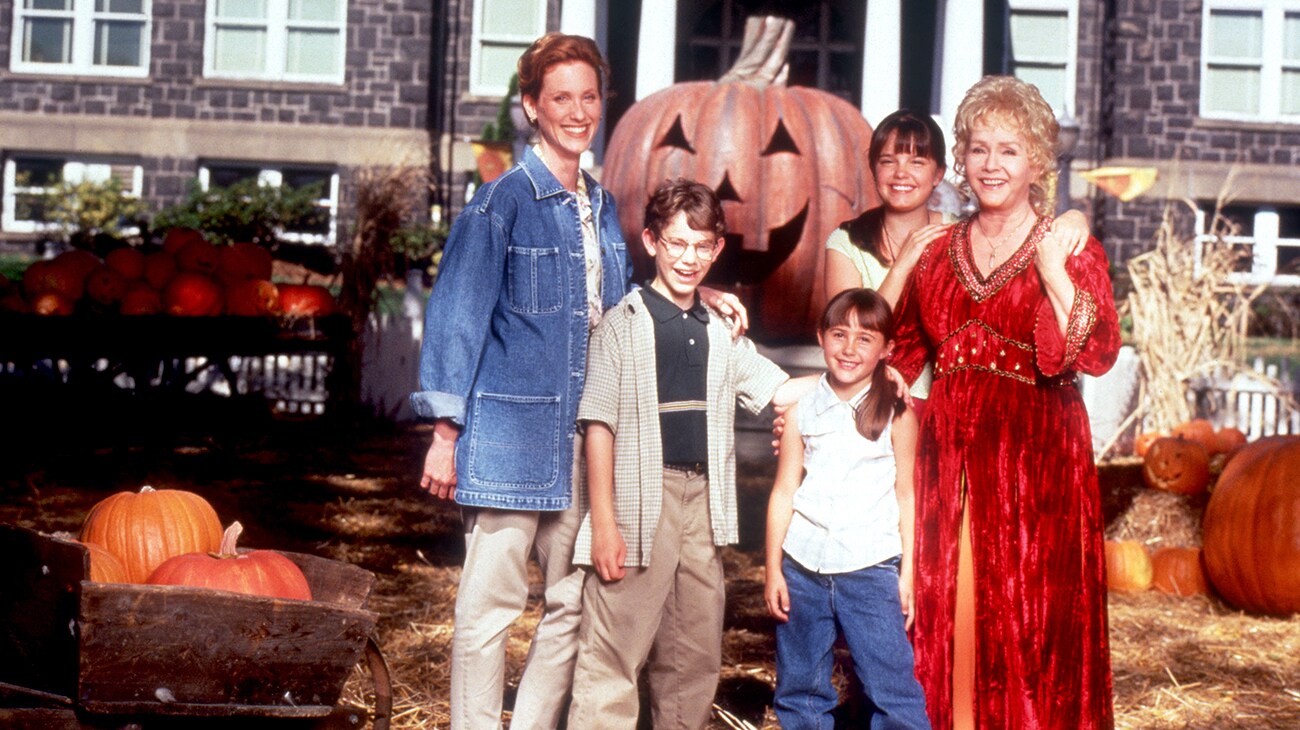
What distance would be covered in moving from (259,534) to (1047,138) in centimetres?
410

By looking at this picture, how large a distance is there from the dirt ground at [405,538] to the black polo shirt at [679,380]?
103 centimetres

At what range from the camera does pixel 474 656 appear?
313cm

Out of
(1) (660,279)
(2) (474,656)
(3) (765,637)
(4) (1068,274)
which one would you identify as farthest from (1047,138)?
(3) (765,637)

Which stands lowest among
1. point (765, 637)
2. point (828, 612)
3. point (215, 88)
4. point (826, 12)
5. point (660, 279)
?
point (765, 637)

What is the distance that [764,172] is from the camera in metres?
7.74

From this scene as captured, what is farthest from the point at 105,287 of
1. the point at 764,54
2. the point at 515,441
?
the point at 515,441

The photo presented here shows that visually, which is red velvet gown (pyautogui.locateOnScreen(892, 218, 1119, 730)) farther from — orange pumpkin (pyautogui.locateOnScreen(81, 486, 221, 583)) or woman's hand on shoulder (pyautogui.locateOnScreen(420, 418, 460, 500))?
orange pumpkin (pyautogui.locateOnScreen(81, 486, 221, 583))

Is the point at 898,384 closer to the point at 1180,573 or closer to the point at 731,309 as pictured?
the point at 731,309

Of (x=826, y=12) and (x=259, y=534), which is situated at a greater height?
(x=826, y=12)

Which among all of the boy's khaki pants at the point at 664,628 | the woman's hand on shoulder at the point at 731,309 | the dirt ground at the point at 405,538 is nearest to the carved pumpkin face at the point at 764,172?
the dirt ground at the point at 405,538

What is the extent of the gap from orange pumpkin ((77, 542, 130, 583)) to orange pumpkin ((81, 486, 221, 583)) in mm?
232

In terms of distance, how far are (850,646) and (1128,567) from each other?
3.25 meters

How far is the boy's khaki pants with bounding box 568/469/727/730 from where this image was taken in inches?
120

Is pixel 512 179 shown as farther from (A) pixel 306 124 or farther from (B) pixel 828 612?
(A) pixel 306 124
